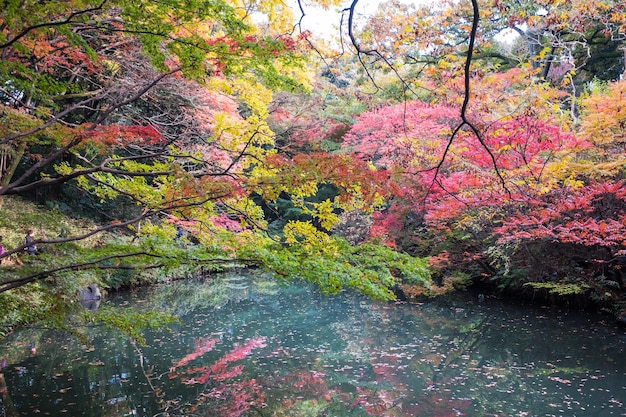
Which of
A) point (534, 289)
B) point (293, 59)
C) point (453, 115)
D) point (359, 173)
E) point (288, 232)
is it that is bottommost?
point (534, 289)

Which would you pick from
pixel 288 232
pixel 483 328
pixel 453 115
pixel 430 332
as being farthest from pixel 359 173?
pixel 453 115

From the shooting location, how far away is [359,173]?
12.5ft

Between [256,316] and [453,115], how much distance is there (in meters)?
5.99

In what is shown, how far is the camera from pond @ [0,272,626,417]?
4.75 m

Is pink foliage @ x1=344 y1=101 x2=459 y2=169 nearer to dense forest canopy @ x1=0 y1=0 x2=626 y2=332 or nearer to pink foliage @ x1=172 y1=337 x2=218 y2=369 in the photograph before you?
dense forest canopy @ x1=0 y1=0 x2=626 y2=332

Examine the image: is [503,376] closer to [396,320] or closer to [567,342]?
[567,342]

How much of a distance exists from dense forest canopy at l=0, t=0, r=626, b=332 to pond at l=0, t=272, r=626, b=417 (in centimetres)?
104

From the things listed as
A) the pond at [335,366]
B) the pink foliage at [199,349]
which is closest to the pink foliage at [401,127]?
the pond at [335,366]

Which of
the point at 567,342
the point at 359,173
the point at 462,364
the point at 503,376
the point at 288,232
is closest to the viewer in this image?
the point at 359,173

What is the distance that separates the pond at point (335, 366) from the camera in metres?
4.75

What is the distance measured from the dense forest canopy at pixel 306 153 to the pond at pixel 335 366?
104 cm

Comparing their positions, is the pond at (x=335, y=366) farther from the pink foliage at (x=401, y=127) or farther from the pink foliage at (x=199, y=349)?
the pink foliage at (x=401, y=127)

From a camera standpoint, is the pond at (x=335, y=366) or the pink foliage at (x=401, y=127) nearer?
the pond at (x=335, y=366)

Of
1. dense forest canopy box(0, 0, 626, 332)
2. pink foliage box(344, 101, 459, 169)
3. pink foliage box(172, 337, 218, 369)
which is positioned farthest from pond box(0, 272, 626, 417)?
pink foliage box(344, 101, 459, 169)
